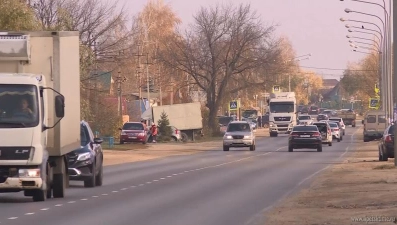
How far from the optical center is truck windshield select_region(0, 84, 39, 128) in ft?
65.8

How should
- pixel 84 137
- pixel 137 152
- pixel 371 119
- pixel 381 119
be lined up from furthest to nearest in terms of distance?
1. pixel 381 119
2. pixel 371 119
3. pixel 137 152
4. pixel 84 137

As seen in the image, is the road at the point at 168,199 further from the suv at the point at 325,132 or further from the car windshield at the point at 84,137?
the suv at the point at 325,132

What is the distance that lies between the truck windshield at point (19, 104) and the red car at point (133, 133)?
152 ft

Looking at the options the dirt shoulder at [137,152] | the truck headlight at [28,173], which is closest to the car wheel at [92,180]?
the truck headlight at [28,173]

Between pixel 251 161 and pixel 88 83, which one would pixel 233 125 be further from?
pixel 251 161

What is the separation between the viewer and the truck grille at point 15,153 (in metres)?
19.9

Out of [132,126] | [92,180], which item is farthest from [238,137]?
[92,180]

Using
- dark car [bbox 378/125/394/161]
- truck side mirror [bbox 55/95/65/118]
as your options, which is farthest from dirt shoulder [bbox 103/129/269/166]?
truck side mirror [bbox 55/95/65/118]

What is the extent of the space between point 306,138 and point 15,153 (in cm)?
3585

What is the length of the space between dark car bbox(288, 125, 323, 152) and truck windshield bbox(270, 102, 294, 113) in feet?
88.8

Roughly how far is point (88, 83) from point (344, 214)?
128 ft

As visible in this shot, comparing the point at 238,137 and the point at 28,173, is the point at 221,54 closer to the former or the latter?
the point at 238,137

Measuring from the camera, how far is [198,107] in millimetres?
75062

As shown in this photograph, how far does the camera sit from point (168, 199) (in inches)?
854
